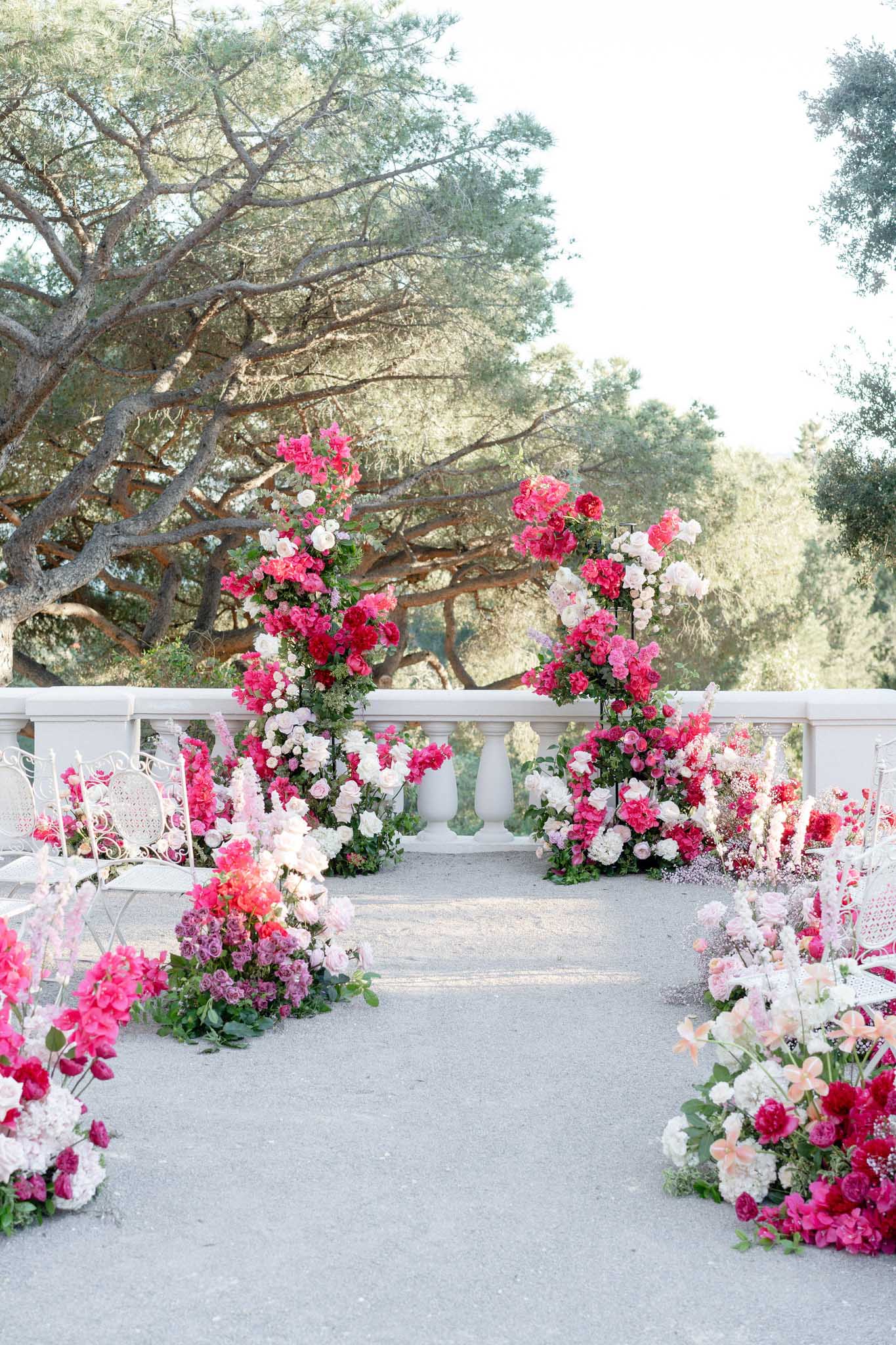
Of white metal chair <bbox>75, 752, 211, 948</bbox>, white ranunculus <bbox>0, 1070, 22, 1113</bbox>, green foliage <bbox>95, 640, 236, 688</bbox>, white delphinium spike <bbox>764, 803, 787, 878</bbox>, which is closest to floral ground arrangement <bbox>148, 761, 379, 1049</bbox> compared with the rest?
white metal chair <bbox>75, 752, 211, 948</bbox>

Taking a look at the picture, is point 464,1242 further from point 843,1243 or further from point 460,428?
point 460,428

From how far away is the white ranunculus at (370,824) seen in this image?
19.6 feet

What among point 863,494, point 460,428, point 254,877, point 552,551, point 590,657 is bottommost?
point 254,877

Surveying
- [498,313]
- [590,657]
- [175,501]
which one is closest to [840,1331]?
[590,657]

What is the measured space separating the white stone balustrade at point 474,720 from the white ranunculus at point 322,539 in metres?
0.99

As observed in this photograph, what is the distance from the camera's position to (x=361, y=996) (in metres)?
4.14

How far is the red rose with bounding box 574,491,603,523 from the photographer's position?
598 cm

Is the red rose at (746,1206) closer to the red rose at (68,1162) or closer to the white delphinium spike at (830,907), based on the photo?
the white delphinium spike at (830,907)

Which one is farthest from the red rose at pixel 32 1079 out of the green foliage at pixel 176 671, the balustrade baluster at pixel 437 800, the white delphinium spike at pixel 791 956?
the green foliage at pixel 176 671

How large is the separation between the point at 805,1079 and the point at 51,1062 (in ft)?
5.00

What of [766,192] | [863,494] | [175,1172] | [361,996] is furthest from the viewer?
[766,192]

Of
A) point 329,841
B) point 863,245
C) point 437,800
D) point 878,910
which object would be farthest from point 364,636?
point 863,245

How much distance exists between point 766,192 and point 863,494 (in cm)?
784

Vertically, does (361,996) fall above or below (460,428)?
below
